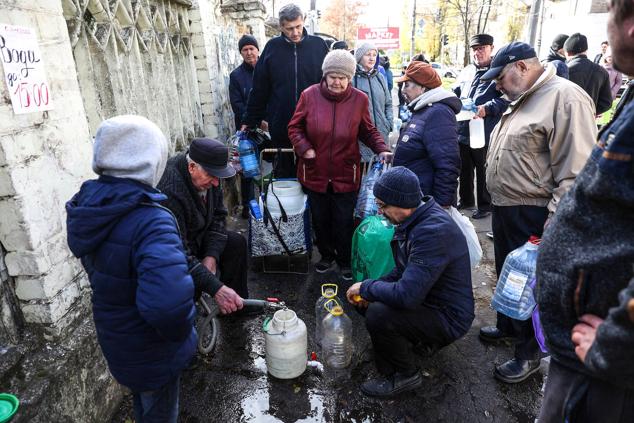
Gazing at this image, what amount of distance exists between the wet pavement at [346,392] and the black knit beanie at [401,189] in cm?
127

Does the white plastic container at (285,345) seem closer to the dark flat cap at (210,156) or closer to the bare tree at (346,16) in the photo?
the dark flat cap at (210,156)

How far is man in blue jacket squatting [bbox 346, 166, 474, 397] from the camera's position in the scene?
240cm

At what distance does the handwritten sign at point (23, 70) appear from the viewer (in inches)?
76.6

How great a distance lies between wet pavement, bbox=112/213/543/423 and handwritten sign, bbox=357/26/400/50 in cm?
2711

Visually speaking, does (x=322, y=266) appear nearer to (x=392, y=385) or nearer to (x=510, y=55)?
(x=392, y=385)

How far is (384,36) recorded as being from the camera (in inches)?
1088

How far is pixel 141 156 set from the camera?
164 cm

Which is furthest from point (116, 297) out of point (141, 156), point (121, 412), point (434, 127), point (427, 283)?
point (434, 127)

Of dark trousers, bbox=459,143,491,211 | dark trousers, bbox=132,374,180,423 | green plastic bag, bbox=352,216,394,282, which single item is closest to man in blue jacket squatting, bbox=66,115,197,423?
dark trousers, bbox=132,374,180,423

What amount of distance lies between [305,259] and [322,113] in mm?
1476

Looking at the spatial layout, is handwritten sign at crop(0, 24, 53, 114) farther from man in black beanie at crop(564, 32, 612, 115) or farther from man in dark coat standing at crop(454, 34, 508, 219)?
man in black beanie at crop(564, 32, 612, 115)

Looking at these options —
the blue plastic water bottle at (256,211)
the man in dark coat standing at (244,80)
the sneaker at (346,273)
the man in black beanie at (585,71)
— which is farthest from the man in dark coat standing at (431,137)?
the man in black beanie at (585,71)

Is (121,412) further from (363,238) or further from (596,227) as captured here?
(596,227)

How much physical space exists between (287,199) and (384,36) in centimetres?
2678
